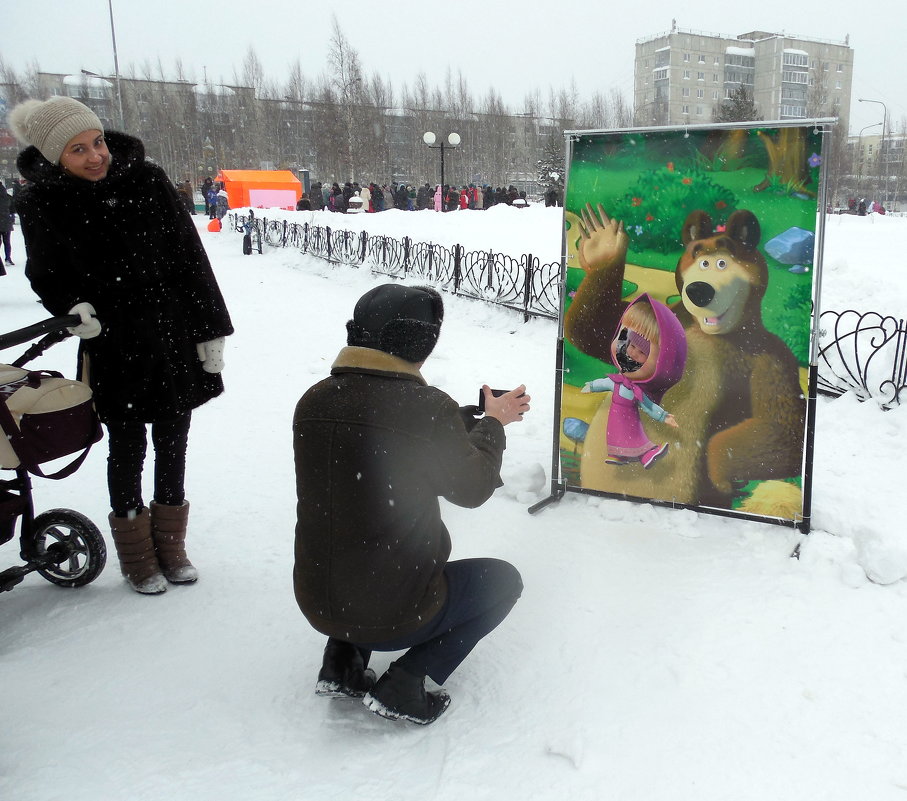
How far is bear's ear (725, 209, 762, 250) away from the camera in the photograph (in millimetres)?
2830

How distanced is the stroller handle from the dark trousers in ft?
4.51

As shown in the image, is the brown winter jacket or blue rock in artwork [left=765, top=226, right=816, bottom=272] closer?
the brown winter jacket

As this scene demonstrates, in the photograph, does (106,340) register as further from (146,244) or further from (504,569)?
(504,569)

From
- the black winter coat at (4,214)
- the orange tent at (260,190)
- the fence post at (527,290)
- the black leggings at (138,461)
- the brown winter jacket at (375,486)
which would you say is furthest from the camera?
the orange tent at (260,190)

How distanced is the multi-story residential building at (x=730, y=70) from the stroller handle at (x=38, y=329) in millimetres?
85371

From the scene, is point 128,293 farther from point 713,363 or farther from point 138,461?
point 713,363

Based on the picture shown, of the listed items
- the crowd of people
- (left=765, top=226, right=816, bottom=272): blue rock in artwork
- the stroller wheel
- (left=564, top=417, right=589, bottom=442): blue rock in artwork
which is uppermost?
the crowd of people

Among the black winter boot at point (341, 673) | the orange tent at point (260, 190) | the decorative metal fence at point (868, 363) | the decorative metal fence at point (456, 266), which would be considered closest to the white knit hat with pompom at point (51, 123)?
the black winter boot at point (341, 673)

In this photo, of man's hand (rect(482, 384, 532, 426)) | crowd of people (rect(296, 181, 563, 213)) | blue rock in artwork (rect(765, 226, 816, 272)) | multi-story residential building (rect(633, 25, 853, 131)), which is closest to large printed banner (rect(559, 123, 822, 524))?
blue rock in artwork (rect(765, 226, 816, 272))

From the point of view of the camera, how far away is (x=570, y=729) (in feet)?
6.89

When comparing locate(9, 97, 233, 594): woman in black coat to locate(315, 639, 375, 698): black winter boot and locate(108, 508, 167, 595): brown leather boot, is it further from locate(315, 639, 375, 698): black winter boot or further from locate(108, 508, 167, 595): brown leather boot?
locate(315, 639, 375, 698): black winter boot

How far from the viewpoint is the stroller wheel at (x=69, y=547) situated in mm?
2688

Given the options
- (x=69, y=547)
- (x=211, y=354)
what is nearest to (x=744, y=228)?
(x=211, y=354)

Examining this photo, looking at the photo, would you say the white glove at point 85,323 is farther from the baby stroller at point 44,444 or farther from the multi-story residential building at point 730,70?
the multi-story residential building at point 730,70
